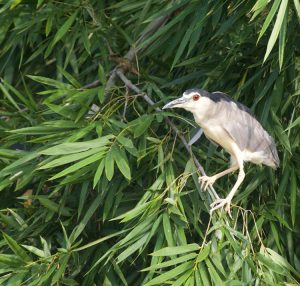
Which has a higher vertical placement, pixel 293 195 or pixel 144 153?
pixel 144 153

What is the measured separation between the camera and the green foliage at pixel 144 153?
272 centimetres

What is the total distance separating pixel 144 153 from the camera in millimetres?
2795

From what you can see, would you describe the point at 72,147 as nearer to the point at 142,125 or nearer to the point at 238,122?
the point at 142,125

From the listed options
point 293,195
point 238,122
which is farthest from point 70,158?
point 293,195

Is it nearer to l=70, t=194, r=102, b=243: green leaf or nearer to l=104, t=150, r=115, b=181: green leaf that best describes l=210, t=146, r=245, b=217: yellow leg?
l=104, t=150, r=115, b=181: green leaf

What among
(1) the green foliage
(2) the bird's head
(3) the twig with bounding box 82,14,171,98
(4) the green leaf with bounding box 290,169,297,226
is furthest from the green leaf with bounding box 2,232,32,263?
(4) the green leaf with bounding box 290,169,297,226

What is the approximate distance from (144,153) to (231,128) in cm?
32

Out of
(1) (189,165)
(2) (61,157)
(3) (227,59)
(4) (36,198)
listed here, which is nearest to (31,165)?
(4) (36,198)

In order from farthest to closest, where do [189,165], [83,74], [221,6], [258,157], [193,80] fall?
[83,74]
[193,80]
[221,6]
[258,157]
[189,165]

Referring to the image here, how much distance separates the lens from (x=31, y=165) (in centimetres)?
305

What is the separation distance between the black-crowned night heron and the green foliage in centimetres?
7

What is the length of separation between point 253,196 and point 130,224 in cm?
55

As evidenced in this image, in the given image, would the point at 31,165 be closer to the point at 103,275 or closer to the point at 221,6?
the point at 103,275

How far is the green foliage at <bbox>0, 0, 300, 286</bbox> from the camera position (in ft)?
8.91
